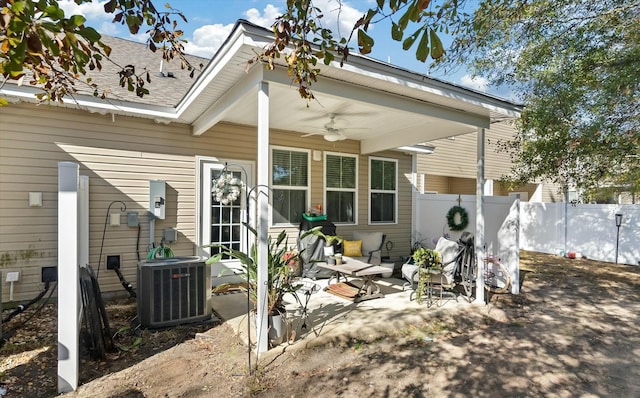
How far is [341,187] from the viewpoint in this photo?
738 centimetres

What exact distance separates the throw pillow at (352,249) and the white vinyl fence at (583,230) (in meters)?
7.30

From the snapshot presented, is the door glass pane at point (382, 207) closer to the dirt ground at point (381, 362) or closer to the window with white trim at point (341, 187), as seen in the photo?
the window with white trim at point (341, 187)

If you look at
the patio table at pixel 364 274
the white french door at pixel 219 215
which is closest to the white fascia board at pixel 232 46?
the white french door at pixel 219 215

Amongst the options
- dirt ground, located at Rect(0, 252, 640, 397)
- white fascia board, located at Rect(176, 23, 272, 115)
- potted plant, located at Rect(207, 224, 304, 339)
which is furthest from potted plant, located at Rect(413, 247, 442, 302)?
white fascia board, located at Rect(176, 23, 272, 115)

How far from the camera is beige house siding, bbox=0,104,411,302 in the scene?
457 cm

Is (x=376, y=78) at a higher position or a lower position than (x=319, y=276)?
higher

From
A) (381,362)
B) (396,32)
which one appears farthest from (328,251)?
(396,32)

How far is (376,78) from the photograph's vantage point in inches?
150

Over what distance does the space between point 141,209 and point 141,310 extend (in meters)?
2.00

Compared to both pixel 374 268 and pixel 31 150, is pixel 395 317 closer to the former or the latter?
pixel 374 268

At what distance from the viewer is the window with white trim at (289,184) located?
6551 mm


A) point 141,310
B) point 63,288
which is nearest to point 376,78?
point 63,288

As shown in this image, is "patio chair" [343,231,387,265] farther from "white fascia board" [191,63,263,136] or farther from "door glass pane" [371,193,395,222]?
"white fascia board" [191,63,263,136]

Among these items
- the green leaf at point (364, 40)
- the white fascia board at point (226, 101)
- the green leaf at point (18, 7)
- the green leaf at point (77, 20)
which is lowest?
the green leaf at point (18, 7)
